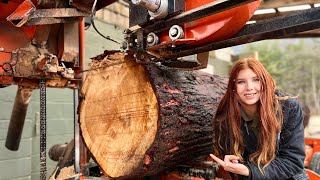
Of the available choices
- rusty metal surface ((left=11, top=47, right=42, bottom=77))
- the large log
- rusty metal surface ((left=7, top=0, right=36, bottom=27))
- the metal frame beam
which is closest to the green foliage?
the large log

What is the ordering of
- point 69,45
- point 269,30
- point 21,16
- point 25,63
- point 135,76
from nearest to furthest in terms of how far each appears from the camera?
1. point 269,30
2. point 21,16
3. point 135,76
4. point 25,63
5. point 69,45

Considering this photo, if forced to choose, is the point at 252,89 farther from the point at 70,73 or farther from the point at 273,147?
the point at 70,73

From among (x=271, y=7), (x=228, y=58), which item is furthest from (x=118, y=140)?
(x=228, y=58)

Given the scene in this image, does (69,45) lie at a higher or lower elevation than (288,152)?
higher

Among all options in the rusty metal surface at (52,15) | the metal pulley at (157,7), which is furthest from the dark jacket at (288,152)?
the rusty metal surface at (52,15)

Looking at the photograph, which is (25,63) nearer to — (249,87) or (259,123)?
(249,87)

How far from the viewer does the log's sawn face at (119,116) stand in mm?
2162

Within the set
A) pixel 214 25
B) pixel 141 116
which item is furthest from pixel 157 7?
pixel 141 116

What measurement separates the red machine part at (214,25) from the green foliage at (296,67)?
55.8 ft

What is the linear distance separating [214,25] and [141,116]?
0.79 metres

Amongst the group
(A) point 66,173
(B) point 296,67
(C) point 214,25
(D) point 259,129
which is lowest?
(A) point 66,173

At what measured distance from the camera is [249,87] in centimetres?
215

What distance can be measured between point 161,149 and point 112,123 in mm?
411

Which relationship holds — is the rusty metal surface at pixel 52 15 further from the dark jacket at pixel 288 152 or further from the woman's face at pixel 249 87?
the dark jacket at pixel 288 152
